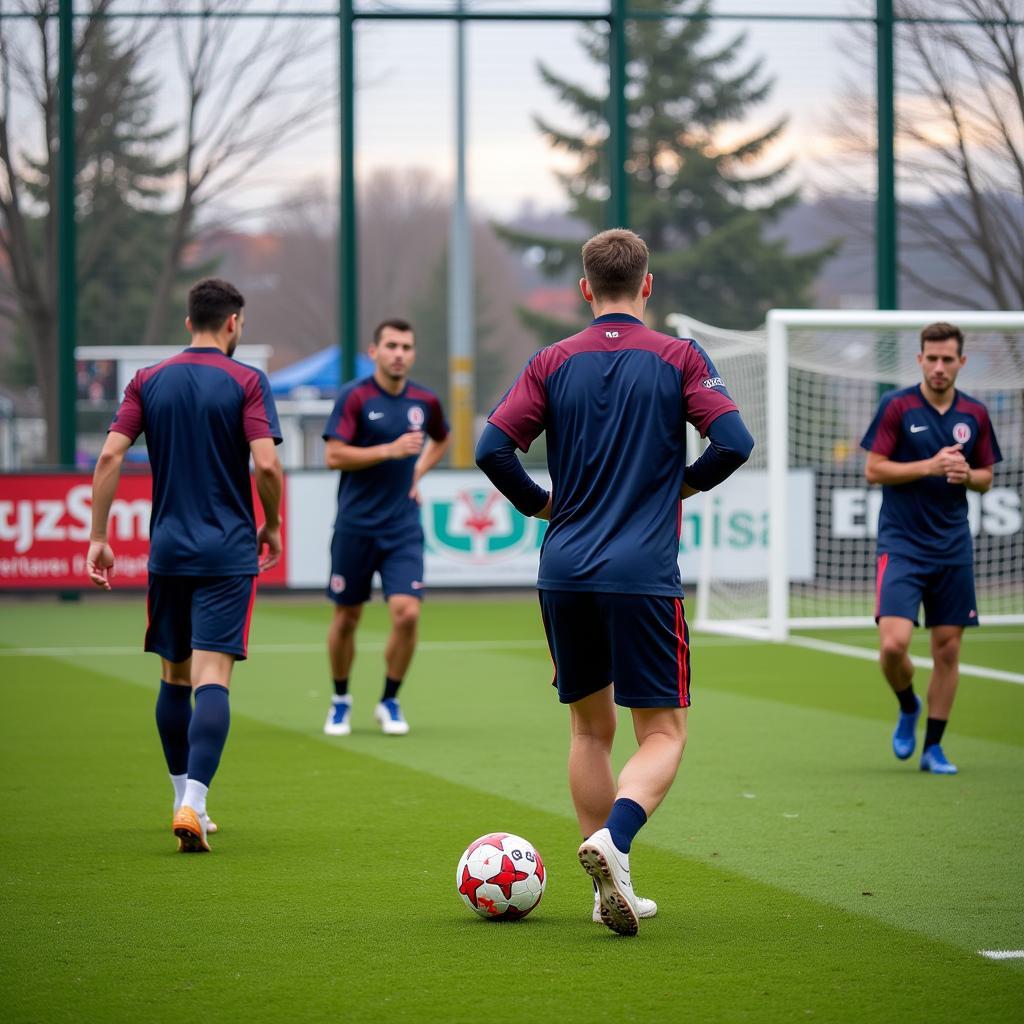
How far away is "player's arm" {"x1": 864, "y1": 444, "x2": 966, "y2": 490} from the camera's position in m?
8.02

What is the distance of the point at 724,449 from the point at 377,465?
16.0ft

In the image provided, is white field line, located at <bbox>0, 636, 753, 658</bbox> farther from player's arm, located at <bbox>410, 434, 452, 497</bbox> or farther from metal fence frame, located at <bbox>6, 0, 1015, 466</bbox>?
metal fence frame, located at <bbox>6, 0, 1015, 466</bbox>

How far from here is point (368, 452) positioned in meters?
9.39

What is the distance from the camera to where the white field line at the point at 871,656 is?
12.3 metres

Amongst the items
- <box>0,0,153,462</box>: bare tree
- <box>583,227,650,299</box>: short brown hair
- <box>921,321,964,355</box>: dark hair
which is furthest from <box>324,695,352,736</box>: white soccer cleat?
<box>0,0,153,462</box>: bare tree

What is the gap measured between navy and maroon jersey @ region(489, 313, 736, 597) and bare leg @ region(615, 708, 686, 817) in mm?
385

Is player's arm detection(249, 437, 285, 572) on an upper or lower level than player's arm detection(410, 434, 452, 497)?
lower

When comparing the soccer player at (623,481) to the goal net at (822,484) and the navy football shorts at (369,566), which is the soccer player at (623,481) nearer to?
the navy football shorts at (369,566)

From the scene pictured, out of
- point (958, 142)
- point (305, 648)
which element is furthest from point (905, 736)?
point (958, 142)

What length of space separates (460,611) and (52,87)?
7924 mm

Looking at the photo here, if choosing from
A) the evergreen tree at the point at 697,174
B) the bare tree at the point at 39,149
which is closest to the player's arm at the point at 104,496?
the bare tree at the point at 39,149

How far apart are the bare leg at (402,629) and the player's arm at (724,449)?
15.1 ft

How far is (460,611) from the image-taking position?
18125mm

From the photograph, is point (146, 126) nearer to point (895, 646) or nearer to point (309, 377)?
point (309, 377)
